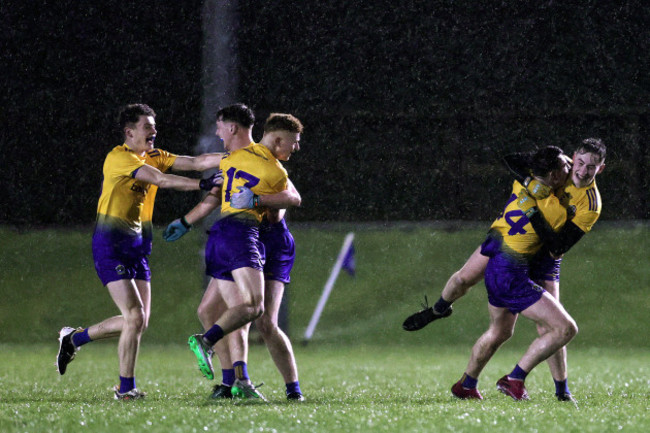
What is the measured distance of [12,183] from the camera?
20641 mm

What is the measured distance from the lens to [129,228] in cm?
809

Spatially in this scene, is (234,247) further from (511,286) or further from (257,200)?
(511,286)

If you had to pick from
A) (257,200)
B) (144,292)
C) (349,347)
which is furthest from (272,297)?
(349,347)

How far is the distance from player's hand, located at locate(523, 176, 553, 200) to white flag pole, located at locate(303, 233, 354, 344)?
848 cm

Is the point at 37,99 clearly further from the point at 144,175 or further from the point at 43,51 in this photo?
the point at 144,175

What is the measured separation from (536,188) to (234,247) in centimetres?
227

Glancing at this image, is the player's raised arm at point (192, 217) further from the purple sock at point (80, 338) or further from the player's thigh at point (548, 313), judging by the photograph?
the player's thigh at point (548, 313)

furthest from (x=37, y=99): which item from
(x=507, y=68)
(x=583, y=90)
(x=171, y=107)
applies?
(x=583, y=90)

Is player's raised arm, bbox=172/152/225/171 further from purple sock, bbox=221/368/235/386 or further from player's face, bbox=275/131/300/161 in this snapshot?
purple sock, bbox=221/368/235/386

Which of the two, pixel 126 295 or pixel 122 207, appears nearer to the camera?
pixel 126 295

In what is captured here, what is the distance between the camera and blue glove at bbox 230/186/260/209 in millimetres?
7457

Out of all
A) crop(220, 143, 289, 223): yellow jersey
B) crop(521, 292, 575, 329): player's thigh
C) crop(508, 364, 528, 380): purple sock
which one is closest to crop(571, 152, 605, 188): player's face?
crop(521, 292, 575, 329): player's thigh

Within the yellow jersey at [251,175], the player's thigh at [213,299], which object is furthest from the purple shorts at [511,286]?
the player's thigh at [213,299]

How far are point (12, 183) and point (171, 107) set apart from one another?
133 inches
